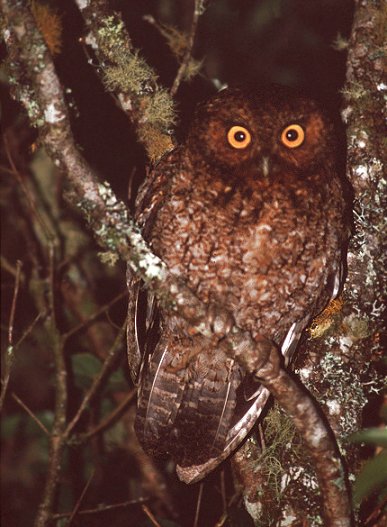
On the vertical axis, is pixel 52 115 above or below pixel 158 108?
below

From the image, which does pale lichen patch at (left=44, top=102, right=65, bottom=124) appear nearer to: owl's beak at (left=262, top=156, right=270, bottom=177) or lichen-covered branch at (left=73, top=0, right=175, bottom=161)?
owl's beak at (left=262, top=156, right=270, bottom=177)

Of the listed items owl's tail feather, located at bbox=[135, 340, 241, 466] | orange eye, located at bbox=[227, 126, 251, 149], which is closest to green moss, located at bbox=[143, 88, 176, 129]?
orange eye, located at bbox=[227, 126, 251, 149]

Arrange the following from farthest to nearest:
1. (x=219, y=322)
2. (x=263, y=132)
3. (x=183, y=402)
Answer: (x=183, y=402), (x=263, y=132), (x=219, y=322)

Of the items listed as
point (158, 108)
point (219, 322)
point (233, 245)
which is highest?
point (158, 108)

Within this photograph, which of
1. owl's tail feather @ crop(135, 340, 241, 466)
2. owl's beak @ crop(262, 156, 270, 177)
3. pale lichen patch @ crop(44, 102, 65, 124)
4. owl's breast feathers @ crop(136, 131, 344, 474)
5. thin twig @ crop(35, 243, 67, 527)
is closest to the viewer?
pale lichen patch @ crop(44, 102, 65, 124)

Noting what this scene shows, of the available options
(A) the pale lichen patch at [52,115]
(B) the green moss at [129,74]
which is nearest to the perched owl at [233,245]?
→ (B) the green moss at [129,74]

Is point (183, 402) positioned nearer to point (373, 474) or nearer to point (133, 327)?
point (133, 327)

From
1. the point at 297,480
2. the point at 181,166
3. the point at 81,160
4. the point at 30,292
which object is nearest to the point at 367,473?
the point at 297,480

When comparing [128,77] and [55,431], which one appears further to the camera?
[55,431]

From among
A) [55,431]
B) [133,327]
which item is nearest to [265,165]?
[133,327]
